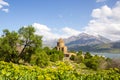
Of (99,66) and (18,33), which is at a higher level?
(18,33)

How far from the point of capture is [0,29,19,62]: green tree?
68375 mm

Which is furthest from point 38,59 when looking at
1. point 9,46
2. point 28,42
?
point 9,46

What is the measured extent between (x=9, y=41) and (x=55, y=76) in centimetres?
5750

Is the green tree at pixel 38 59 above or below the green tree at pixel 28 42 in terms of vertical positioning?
below

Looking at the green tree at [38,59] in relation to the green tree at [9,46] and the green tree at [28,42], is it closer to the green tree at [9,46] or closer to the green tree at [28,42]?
the green tree at [28,42]

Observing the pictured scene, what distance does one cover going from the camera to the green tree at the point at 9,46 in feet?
224

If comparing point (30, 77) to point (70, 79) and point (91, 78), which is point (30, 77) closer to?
point (70, 79)

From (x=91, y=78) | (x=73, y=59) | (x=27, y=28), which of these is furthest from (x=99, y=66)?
(x=91, y=78)

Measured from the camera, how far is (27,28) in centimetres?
7025

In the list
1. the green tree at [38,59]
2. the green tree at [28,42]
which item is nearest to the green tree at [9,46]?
the green tree at [28,42]

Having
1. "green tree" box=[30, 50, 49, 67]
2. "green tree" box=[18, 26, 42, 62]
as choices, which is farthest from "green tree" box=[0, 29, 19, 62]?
"green tree" box=[30, 50, 49, 67]

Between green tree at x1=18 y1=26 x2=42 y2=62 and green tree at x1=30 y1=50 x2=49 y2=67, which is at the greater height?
green tree at x1=18 y1=26 x2=42 y2=62

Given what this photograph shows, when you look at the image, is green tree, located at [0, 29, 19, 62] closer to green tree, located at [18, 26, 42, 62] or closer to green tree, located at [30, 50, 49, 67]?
green tree, located at [18, 26, 42, 62]

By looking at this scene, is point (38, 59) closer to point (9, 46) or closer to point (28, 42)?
point (28, 42)
